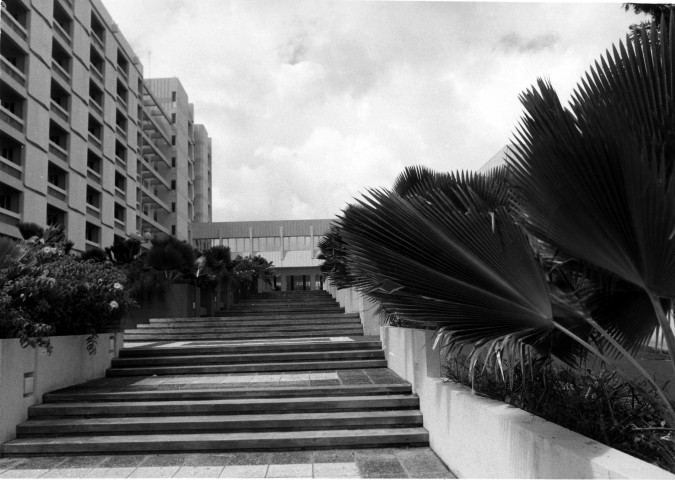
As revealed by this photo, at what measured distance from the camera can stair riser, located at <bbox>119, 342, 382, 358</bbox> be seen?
361 inches

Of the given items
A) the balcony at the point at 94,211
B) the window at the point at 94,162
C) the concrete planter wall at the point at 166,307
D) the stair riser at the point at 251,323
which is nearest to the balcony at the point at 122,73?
the window at the point at 94,162

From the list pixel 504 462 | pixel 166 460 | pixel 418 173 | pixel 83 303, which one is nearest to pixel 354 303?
pixel 418 173

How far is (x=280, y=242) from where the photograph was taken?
143ft

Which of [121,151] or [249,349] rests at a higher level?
[121,151]

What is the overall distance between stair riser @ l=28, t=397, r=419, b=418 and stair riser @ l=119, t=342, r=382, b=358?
2657mm

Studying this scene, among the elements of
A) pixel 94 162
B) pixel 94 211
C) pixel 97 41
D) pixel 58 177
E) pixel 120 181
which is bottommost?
pixel 94 211

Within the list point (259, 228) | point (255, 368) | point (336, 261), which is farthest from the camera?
point (259, 228)


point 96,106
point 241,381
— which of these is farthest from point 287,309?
point 96,106

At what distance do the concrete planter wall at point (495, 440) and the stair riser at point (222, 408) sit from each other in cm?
53

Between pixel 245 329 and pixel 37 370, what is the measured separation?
5943 millimetres

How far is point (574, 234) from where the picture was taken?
8.83 ft

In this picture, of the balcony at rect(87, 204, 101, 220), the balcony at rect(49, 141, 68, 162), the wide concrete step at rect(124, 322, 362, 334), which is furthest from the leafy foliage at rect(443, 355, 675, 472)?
the balcony at rect(87, 204, 101, 220)

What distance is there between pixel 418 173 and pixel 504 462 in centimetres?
517

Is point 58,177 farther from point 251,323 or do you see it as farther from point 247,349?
point 247,349
